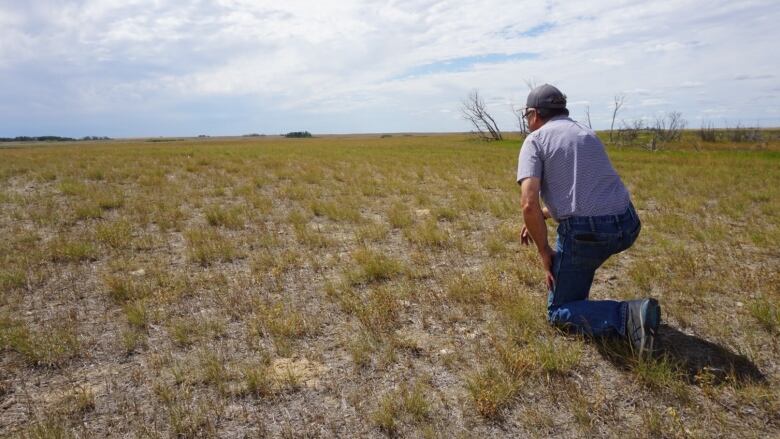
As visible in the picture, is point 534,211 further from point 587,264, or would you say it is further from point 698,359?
point 698,359

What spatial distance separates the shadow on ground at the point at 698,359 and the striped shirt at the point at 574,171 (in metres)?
1.00

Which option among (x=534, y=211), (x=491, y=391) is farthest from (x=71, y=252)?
(x=534, y=211)

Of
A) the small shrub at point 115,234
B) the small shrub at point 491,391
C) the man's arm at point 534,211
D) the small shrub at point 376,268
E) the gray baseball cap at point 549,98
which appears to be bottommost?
the small shrub at point 491,391

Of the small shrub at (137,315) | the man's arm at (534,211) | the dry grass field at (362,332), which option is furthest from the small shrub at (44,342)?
the man's arm at (534,211)

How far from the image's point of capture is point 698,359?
307 cm

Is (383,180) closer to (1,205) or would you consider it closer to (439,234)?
(439,234)

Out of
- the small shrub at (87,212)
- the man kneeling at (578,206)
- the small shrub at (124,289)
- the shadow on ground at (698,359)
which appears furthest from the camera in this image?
the small shrub at (87,212)

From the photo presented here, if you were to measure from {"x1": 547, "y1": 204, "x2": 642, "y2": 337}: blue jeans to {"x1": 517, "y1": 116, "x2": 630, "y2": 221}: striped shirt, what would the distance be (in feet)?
0.28

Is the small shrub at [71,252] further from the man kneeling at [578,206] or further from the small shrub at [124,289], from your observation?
the man kneeling at [578,206]

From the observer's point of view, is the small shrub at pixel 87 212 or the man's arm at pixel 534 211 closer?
the man's arm at pixel 534 211

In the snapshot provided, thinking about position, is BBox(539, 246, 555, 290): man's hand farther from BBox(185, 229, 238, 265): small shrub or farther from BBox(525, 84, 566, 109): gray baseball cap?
BBox(185, 229, 238, 265): small shrub

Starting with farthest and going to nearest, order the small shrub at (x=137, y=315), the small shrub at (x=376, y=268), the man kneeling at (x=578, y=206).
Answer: the small shrub at (x=376, y=268)
the small shrub at (x=137, y=315)
the man kneeling at (x=578, y=206)

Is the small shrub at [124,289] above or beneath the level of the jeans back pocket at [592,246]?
beneath

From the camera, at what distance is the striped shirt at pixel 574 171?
3.12 m
